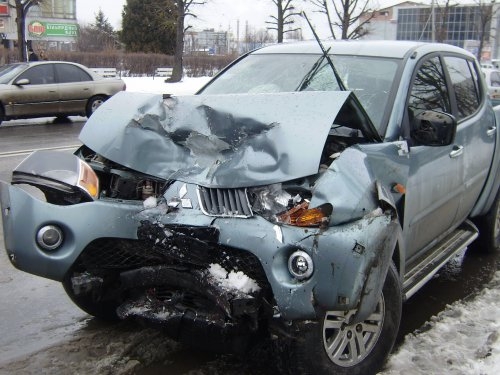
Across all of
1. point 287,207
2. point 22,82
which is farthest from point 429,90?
point 22,82

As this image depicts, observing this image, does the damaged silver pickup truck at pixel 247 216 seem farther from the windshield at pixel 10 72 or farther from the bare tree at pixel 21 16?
the bare tree at pixel 21 16

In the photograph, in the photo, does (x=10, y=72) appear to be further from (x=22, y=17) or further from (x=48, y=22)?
(x=48, y=22)

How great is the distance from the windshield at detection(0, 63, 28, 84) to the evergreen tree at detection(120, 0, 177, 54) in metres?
29.9

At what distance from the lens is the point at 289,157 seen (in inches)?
114

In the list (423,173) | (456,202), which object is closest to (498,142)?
(456,202)

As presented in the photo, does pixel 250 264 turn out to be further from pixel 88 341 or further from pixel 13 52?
pixel 13 52

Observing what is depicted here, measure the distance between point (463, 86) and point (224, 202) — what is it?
281 centimetres

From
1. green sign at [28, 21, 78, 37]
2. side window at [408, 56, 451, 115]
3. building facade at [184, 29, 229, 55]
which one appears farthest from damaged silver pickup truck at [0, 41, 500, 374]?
building facade at [184, 29, 229, 55]

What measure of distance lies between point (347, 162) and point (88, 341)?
1.92 metres

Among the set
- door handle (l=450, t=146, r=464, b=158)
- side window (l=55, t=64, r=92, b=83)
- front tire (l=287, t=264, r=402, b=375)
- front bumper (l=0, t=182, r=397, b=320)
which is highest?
side window (l=55, t=64, r=92, b=83)

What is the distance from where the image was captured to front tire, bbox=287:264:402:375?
2.74m

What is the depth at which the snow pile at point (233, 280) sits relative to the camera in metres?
2.63

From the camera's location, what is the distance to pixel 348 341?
2943 mm

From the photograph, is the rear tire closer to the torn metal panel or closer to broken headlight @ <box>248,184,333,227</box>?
the torn metal panel
